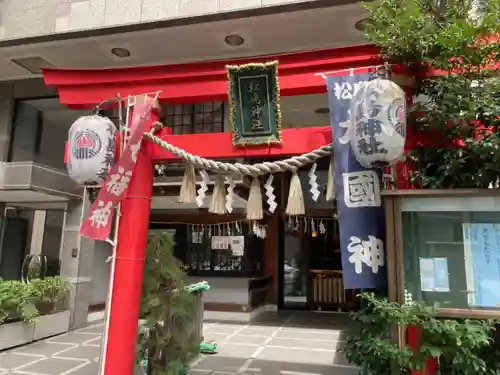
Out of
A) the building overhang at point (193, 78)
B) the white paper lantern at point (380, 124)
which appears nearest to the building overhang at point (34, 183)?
the building overhang at point (193, 78)

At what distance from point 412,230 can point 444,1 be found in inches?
92.6

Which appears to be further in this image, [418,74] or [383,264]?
[418,74]

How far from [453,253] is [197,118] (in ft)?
23.0

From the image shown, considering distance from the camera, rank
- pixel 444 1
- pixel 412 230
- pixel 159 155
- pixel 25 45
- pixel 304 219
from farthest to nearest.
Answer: pixel 304 219 < pixel 25 45 < pixel 159 155 < pixel 444 1 < pixel 412 230

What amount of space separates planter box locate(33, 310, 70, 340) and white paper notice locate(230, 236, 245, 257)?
15.0 ft

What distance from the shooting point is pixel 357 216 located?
12.7 feet

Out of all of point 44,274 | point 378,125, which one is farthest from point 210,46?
point 44,274

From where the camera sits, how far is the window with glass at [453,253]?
3.51 m

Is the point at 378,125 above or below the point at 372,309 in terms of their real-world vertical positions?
above

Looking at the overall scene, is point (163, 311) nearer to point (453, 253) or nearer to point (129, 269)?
point (129, 269)

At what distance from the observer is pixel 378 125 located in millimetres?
3537

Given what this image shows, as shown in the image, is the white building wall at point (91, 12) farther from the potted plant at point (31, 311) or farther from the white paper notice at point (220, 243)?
the white paper notice at point (220, 243)

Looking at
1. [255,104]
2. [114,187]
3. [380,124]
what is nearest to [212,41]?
[255,104]

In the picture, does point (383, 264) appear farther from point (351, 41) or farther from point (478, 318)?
point (351, 41)
